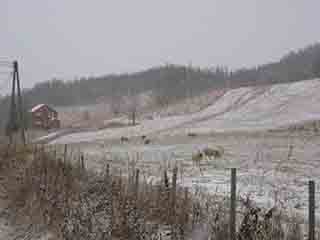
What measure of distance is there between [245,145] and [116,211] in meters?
19.6

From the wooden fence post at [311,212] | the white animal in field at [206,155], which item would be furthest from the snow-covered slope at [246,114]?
the wooden fence post at [311,212]

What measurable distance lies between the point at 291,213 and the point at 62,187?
4.28 metres

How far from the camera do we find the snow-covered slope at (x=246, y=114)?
36031 mm

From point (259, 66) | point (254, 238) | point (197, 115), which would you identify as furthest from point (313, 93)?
point (259, 66)

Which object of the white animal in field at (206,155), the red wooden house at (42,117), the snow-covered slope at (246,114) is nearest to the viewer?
the white animal in field at (206,155)

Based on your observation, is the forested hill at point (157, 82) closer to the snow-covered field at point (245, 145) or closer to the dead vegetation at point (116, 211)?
the snow-covered field at point (245, 145)

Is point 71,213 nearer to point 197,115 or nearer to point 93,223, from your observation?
point 93,223

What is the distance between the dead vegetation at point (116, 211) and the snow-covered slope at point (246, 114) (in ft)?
90.7

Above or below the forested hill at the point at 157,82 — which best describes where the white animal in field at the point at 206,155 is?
below

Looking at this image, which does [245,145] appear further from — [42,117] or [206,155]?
[42,117]

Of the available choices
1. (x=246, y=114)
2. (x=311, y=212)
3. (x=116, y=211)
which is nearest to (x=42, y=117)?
(x=246, y=114)

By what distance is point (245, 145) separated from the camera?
927 inches

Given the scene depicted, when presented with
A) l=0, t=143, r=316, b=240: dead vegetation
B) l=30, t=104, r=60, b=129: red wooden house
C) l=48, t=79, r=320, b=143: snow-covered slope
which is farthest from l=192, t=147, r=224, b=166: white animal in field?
l=30, t=104, r=60, b=129: red wooden house

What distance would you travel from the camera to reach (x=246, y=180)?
1093 centimetres
